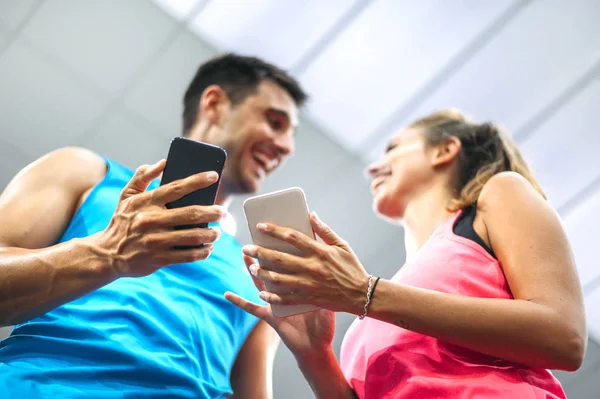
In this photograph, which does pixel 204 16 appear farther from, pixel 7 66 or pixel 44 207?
pixel 44 207

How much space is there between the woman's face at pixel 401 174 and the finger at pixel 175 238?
0.75 m

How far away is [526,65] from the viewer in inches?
102

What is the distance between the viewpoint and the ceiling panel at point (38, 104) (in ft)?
8.91

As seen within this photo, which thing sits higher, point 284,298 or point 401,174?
point 401,174

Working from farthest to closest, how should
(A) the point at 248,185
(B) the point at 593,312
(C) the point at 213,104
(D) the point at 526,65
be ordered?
(B) the point at 593,312 < (D) the point at 526,65 < (C) the point at 213,104 < (A) the point at 248,185

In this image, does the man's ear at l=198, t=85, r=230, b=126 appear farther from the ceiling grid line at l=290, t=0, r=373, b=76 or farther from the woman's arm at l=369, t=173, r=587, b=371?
the woman's arm at l=369, t=173, r=587, b=371

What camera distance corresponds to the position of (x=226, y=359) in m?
1.28

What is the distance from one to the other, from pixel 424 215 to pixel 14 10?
2121 mm

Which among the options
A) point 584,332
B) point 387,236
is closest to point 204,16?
point 387,236

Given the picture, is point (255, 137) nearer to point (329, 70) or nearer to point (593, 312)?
point (329, 70)

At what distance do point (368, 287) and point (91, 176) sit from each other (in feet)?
2.44

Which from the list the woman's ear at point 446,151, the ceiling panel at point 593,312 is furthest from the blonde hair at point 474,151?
the ceiling panel at point 593,312

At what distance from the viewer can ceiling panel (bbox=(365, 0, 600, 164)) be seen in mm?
2480

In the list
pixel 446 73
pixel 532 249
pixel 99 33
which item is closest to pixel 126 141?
pixel 99 33
